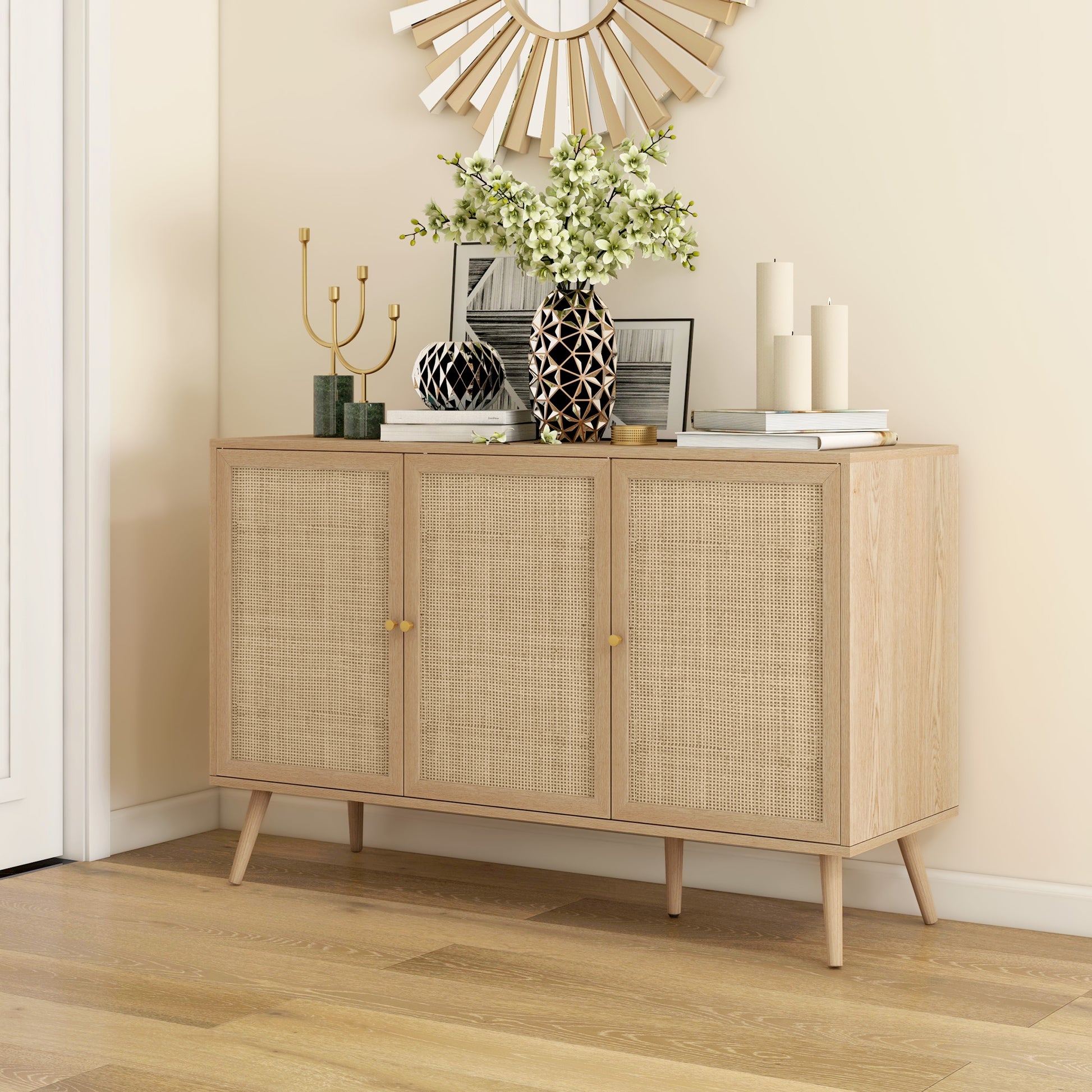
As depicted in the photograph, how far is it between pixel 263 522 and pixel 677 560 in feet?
2.64

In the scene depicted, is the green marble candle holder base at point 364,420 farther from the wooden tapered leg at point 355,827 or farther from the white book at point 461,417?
the wooden tapered leg at point 355,827

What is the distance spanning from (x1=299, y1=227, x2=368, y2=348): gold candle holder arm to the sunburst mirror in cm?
34

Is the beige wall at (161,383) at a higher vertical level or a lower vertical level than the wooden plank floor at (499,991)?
higher

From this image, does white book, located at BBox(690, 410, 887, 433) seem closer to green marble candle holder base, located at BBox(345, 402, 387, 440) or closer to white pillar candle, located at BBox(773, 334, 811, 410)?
white pillar candle, located at BBox(773, 334, 811, 410)

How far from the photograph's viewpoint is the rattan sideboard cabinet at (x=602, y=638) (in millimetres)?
2311

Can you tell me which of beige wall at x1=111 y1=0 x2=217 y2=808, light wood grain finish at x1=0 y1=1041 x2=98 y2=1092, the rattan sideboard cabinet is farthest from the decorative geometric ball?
light wood grain finish at x1=0 y1=1041 x2=98 y2=1092

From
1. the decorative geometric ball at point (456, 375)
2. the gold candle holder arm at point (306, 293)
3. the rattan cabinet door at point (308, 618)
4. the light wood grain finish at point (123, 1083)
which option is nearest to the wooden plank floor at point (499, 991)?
the light wood grain finish at point (123, 1083)

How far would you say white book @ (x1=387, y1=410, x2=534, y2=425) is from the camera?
2.63m

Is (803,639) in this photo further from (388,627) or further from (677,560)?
Answer: (388,627)

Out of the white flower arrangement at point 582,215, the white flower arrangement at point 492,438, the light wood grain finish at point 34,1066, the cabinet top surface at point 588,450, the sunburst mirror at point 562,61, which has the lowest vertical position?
the light wood grain finish at point 34,1066

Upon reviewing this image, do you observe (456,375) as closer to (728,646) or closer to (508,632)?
(508,632)

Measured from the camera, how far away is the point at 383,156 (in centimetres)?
308

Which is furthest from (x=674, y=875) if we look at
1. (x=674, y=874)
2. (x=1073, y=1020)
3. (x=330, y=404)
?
(x=330, y=404)

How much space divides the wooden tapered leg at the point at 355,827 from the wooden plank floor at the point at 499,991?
0.55ft
